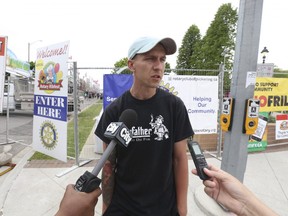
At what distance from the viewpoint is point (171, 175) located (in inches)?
76.6

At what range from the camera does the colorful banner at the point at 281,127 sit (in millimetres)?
5914

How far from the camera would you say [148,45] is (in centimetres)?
166

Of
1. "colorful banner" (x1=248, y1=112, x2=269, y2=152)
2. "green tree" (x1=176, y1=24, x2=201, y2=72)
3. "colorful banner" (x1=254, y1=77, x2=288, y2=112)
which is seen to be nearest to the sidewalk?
"colorful banner" (x1=248, y1=112, x2=269, y2=152)

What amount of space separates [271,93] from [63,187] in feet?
16.6

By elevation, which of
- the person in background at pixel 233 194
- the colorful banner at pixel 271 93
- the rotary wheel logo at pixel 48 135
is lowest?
the rotary wheel logo at pixel 48 135

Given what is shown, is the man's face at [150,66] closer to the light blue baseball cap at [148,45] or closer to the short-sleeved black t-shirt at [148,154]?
the light blue baseball cap at [148,45]

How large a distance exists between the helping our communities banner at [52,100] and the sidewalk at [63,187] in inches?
18.3

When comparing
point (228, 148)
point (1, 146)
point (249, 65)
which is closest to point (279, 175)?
point (228, 148)

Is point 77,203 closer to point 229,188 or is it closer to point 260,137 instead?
point 229,188

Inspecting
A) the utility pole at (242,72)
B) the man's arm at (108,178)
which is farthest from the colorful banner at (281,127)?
the man's arm at (108,178)

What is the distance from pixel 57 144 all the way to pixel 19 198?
3.87 feet

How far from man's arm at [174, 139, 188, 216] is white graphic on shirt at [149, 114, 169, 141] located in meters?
0.20

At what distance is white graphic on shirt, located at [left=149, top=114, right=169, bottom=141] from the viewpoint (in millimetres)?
1766

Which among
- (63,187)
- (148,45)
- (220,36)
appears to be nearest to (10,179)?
(63,187)
